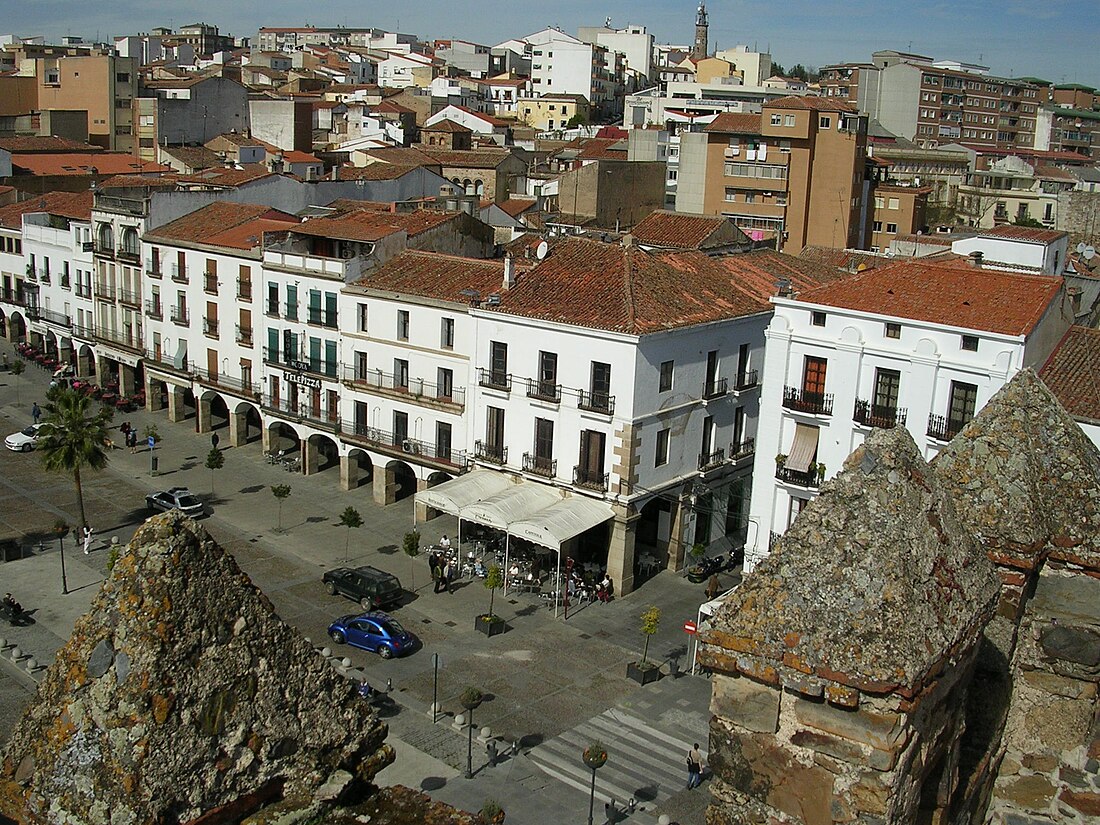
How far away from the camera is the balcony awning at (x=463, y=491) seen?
4331cm

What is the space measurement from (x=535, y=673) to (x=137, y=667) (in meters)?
29.6

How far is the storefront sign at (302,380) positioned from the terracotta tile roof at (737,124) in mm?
39460

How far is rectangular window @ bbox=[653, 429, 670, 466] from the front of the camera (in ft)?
142

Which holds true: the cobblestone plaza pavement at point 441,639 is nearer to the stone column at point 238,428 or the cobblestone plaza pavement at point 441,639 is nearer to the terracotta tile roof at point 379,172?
the stone column at point 238,428

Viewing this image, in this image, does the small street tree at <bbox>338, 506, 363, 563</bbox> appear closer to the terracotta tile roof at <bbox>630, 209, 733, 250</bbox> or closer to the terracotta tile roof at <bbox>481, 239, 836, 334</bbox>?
the terracotta tile roof at <bbox>481, 239, 836, 334</bbox>

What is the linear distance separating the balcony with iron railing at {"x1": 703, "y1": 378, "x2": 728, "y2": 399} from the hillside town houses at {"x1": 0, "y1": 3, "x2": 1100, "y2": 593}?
0.75ft

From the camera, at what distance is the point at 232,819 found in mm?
7258

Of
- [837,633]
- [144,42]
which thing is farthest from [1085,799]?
[144,42]

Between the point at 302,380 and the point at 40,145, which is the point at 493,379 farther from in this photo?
the point at 40,145

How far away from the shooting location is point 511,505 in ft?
139

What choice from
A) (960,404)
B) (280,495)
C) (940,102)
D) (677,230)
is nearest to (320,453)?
(280,495)

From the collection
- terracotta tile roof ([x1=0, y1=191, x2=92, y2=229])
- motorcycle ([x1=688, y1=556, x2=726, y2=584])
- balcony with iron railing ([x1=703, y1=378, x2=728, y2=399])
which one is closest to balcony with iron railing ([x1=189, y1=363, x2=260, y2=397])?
terracotta tile roof ([x1=0, y1=191, x2=92, y2=229])

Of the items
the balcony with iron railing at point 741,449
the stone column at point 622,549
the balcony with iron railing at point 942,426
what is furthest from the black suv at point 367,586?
the balcony with iron railing at point 942,426

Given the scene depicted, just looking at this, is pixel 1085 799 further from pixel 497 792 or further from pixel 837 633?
pixel 497 792
